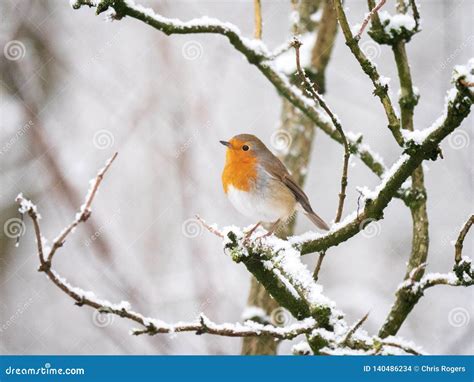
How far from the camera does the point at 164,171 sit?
19.3ft

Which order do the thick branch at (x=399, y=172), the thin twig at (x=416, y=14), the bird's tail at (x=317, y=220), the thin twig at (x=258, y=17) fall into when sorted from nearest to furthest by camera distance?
the thick branch at (x=399, y=172) < the thin twig at (x=416, y=14) < the thin twig at (x=258, y=17) < the bird's tail at (x=317, y=220)

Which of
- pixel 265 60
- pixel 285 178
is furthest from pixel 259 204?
pixel 265 60

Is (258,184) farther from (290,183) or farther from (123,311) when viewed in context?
(123,311)

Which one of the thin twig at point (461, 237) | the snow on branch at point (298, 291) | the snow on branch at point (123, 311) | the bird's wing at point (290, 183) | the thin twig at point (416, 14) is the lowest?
the snow on branch at point (123, 311)

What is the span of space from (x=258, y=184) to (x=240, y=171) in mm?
115

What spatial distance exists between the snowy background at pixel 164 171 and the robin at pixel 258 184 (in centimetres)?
84

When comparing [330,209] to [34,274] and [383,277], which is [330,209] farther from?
[34,274]

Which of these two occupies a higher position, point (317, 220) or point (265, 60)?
point (265, 60)

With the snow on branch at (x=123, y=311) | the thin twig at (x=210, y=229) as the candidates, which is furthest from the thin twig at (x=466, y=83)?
the thin twig at (x=210, y=229)

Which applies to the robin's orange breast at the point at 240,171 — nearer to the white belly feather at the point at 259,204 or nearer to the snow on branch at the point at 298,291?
the white belly feather at the point at 259,204

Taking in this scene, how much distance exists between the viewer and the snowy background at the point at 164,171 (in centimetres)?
482

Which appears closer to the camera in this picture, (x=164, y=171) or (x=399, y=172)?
(x=399, y=172)
